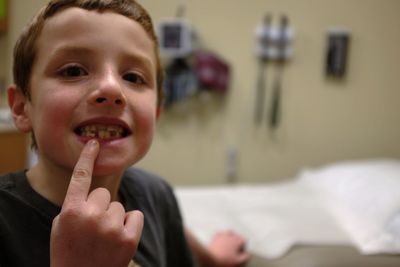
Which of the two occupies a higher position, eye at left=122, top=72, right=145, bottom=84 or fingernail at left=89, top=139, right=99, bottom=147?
eye at left=122, top=72, right=145, bottom=84

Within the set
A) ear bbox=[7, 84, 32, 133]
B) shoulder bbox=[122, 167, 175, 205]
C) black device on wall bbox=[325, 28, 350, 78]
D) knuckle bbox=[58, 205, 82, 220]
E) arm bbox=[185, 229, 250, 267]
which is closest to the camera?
knuckle bbox=[58, 205, 82, 220]

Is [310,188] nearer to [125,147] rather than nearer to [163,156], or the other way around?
[163,156]

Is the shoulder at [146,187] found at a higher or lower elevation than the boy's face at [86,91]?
lower

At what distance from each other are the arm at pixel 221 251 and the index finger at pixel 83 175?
0.49 meters

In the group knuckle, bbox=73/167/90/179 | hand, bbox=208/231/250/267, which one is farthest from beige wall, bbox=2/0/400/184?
knuckle, bbox=73/167/90/179

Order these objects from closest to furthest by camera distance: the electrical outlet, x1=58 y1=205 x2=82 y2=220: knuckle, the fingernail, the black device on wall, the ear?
x1=58 y1=205 x2=82 y2=220: knuckle < the fingernail < the ear < the black device on wall < the electrical outlet

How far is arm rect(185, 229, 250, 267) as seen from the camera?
1063 millimetres

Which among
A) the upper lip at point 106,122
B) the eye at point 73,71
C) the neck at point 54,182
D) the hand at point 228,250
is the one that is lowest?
the hand at point 228,250

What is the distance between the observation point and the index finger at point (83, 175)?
1.76 ft

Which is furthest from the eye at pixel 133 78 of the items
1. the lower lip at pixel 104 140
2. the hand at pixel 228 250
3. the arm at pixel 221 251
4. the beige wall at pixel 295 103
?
the beige wall at pixel 295 103

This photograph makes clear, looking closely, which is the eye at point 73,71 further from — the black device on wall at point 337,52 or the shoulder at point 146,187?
the black device on wall at point 337,52

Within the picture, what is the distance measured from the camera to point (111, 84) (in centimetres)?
63

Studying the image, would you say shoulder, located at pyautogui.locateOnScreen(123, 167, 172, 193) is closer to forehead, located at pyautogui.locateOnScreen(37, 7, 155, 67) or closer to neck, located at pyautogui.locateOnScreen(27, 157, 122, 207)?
neck, located at pyautogui.locateOnScreen(27, 157, 122, 207)

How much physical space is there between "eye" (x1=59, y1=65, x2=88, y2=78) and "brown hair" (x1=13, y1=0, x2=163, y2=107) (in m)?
0.07
